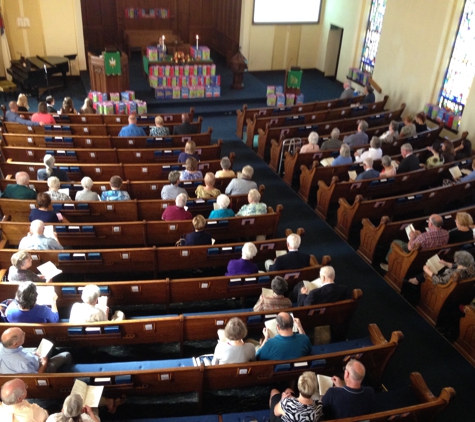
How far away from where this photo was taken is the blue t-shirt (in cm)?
367

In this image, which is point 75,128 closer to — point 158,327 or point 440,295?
point 158,327

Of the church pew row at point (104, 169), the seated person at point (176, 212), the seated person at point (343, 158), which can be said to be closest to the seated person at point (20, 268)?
the seated person at point (176, 212)

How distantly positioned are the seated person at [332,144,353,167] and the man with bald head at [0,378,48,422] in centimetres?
546

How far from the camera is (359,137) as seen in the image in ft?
27.0

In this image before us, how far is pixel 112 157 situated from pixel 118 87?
146 inches

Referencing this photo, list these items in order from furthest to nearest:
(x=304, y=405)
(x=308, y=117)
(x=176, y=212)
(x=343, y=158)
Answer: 1. (x=308, y=117)
2. (x=343, y=158)
3. (x=176, y=212)
4. (x=304, y=405)

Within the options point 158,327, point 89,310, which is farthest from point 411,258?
point 89,310

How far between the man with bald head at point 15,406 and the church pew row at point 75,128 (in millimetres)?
5993

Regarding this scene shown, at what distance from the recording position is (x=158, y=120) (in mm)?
7961

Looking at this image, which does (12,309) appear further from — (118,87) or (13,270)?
(118,87)

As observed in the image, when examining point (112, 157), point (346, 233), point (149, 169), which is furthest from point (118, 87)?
point (346, 233)

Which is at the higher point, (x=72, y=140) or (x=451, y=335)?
(x=72, y=140)

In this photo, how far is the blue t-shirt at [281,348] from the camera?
3.67 metres

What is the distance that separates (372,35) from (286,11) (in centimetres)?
281
